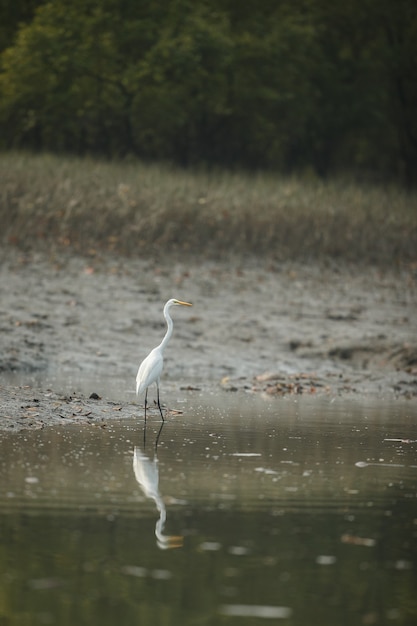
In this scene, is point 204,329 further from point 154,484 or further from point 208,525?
point 208,525

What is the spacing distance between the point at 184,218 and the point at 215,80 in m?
23.0

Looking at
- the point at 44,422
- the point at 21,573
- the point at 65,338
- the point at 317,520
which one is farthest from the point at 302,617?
the point at 65,338

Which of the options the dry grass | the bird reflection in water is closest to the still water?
the bird reflection in water

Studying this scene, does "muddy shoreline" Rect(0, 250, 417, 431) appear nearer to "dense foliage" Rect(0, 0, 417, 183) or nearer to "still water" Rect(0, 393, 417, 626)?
"still water" Rect(0, 393, 417, 626)

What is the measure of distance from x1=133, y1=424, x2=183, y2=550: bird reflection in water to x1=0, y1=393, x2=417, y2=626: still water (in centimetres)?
1

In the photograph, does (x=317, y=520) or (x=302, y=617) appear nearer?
(x=302, y=617)

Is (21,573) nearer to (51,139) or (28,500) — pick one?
(28,500)

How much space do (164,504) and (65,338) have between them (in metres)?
8.25

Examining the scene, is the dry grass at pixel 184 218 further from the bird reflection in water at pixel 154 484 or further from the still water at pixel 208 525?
the bird reflection in water at pixel 154 484

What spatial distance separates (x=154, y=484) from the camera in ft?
22.1

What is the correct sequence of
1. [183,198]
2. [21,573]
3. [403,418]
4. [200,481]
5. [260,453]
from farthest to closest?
[183,198] < [403,418] < [260,453] < [200,481] < [21,573]

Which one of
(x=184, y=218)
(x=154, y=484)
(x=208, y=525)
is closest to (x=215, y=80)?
(x=184, y=218)

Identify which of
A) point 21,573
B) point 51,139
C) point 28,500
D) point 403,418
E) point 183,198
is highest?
point 21,573

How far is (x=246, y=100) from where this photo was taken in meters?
44.9
